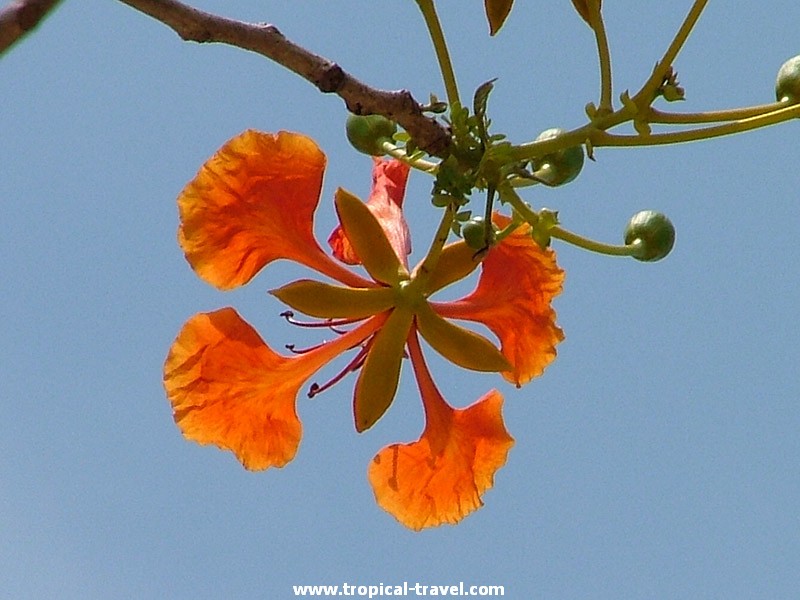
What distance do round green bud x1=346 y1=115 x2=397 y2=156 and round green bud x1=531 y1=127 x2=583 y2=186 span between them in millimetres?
322

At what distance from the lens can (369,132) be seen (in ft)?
7.72

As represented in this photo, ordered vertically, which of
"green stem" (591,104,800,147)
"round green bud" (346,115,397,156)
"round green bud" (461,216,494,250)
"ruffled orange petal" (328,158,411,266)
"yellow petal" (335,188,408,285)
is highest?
"ruffled orange petal" (328,158,411,266)

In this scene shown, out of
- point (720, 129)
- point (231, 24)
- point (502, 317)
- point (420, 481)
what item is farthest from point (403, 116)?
point (420, 481)

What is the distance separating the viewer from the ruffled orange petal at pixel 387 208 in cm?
263

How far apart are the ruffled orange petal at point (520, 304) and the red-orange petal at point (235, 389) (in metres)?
0.40

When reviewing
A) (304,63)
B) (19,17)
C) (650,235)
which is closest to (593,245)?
(650,235)

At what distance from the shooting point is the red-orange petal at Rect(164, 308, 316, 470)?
251cm

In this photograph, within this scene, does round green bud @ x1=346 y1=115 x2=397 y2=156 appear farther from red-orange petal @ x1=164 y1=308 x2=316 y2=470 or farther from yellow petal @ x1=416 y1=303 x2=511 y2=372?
red-orange petal @ x1=164 y1=308 x2=316 y2=470

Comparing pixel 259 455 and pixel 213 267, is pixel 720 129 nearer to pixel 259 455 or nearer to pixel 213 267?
pixel 213 267

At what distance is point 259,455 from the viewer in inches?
104

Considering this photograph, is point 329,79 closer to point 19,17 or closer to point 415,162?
point 415,162

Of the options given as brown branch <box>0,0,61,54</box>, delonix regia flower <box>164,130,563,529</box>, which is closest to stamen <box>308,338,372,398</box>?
delonix regia flower <box>164,130,563,529</box>

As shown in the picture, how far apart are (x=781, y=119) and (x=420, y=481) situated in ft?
3.88

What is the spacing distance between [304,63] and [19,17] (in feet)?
3.40
